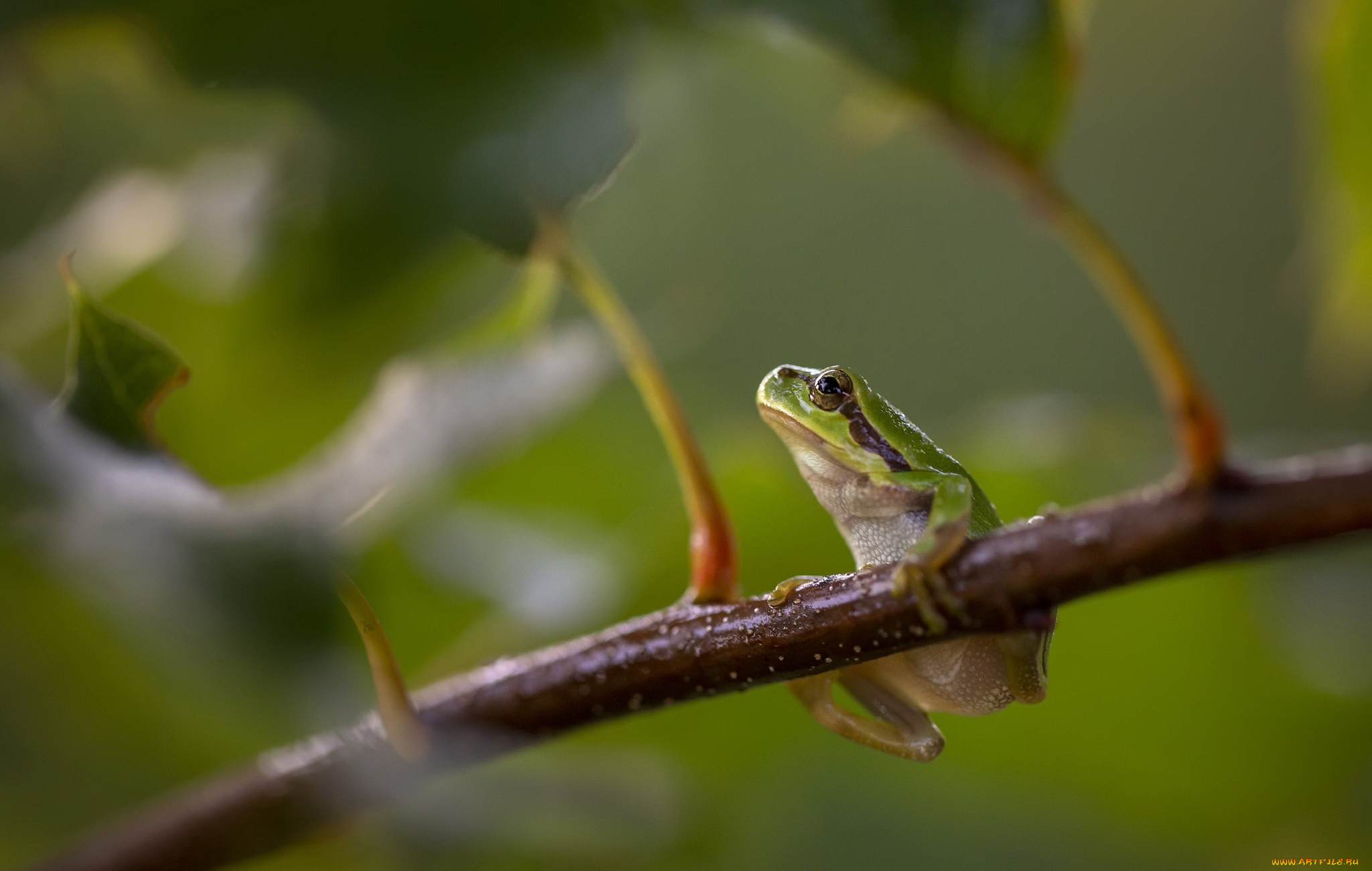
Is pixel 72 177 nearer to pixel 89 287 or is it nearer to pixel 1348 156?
pixel 89 287

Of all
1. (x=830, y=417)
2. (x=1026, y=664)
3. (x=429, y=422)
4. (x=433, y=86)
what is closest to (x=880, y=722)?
(x=1026, y=664)

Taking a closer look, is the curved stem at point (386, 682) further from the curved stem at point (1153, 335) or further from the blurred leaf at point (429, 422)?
the curved stem at point (1153, 335)

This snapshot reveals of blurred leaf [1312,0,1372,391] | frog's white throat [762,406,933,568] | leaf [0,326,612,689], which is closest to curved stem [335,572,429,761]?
leaf [0,326,612,689]

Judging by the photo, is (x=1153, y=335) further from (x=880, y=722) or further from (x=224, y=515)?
(x=224, y=515)

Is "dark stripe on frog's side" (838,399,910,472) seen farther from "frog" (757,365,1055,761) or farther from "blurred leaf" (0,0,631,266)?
"blurred leaf" (0,0,631,266)

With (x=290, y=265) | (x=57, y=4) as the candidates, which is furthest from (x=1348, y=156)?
(x=57, y=4)
